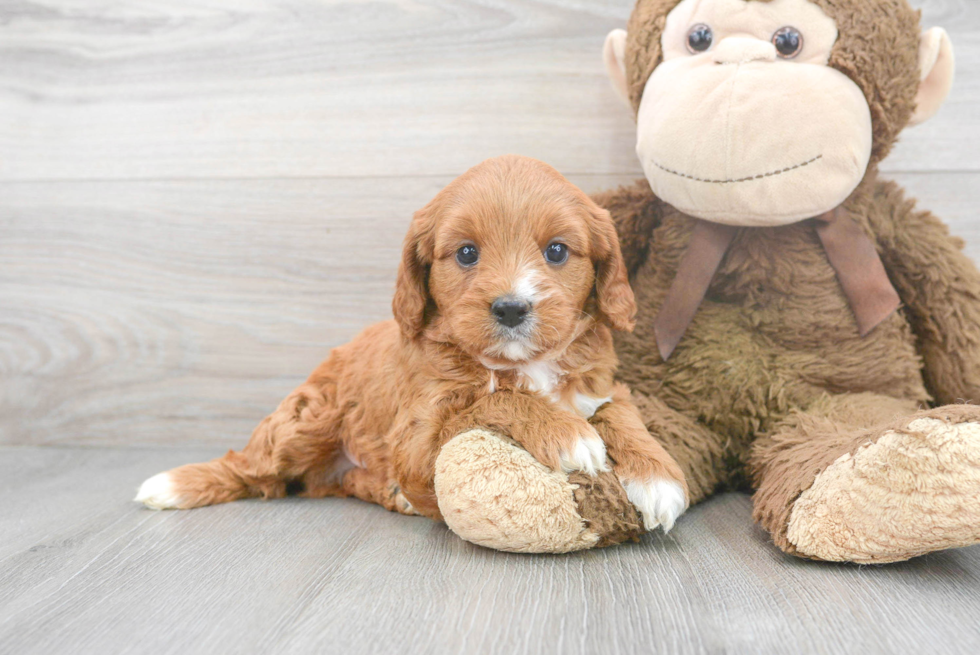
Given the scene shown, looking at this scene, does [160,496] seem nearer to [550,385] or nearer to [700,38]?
[550,385]

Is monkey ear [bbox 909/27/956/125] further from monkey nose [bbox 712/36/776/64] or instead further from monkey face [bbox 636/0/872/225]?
monkey nose [bbox 712/36/776/64]

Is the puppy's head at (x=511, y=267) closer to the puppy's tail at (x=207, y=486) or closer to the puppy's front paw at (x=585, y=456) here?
the puppy's front paw at (x=585, y=456)

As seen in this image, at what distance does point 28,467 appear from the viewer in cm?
195

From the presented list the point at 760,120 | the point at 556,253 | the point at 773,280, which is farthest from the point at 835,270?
the point at 556,253

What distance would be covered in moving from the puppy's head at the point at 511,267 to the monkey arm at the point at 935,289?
66cm

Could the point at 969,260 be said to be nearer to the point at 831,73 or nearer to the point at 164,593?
the point at 831,73

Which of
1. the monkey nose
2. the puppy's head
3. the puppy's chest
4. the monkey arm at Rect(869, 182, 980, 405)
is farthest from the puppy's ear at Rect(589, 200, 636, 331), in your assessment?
the monkey arm at Rect(869, 182, 980, 405)

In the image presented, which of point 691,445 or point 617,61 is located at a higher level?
point 617,61

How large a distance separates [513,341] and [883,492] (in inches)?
23.6

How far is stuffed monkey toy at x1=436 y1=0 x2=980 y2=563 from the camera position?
1.16m

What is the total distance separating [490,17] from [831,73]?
3.00ft

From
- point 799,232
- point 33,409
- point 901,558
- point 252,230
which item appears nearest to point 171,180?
point 252,230

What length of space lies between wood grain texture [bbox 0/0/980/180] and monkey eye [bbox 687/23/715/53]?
45 cm

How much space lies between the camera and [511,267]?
45.9 inches
